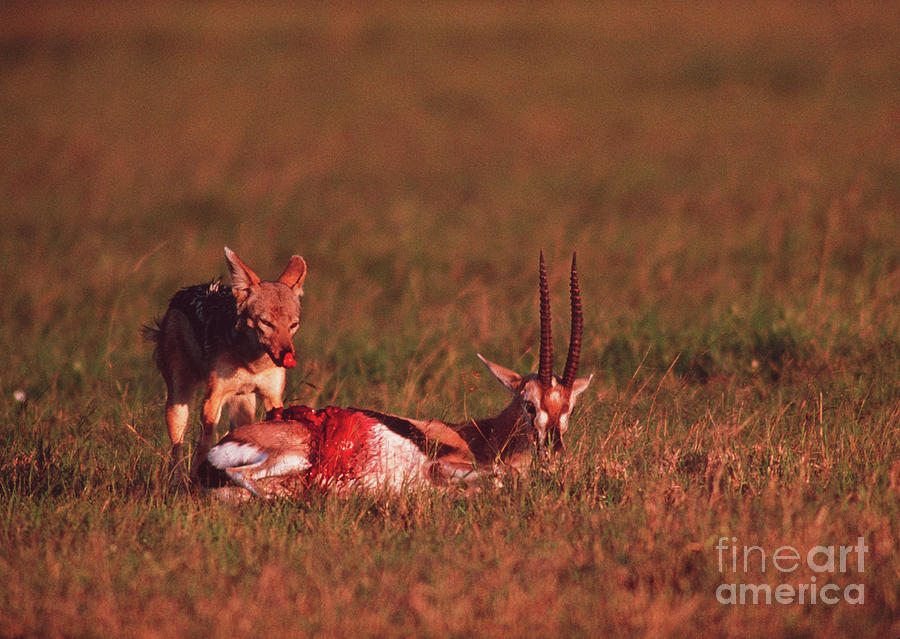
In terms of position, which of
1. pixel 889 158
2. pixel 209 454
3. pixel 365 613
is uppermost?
pixel 889 158

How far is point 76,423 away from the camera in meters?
6.93

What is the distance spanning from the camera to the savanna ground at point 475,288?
457 centimetres

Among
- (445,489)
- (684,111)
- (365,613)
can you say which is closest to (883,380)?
(445,489)

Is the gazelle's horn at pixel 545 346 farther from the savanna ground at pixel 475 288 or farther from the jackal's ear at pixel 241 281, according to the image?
the jackal's ear at pixel 241 281

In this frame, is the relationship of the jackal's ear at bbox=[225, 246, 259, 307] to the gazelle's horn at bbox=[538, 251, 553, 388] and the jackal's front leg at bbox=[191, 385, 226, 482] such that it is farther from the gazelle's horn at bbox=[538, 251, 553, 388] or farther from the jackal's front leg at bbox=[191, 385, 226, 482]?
the gazelle's horn at bbox=[538, 251, 553, 388]

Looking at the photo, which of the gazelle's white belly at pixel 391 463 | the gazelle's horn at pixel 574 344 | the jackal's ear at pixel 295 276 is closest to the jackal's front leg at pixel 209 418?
the jackal's ear at pixel 295 276

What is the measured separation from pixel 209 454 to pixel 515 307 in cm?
484

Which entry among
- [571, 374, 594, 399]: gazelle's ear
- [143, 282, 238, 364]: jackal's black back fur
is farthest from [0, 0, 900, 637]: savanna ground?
[143, 282, 238, 364]: jackal's black back fur

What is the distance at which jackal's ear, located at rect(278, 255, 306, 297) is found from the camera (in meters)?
6.58

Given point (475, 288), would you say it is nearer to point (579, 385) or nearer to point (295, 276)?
point (295, 276)

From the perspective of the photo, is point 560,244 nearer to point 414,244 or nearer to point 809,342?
point 414,244

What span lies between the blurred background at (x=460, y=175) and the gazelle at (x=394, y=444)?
6.16 ft

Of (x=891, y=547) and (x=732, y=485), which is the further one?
(x=732, y=485)

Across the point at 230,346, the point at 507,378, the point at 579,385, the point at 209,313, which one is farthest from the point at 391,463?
the point at 209,313
